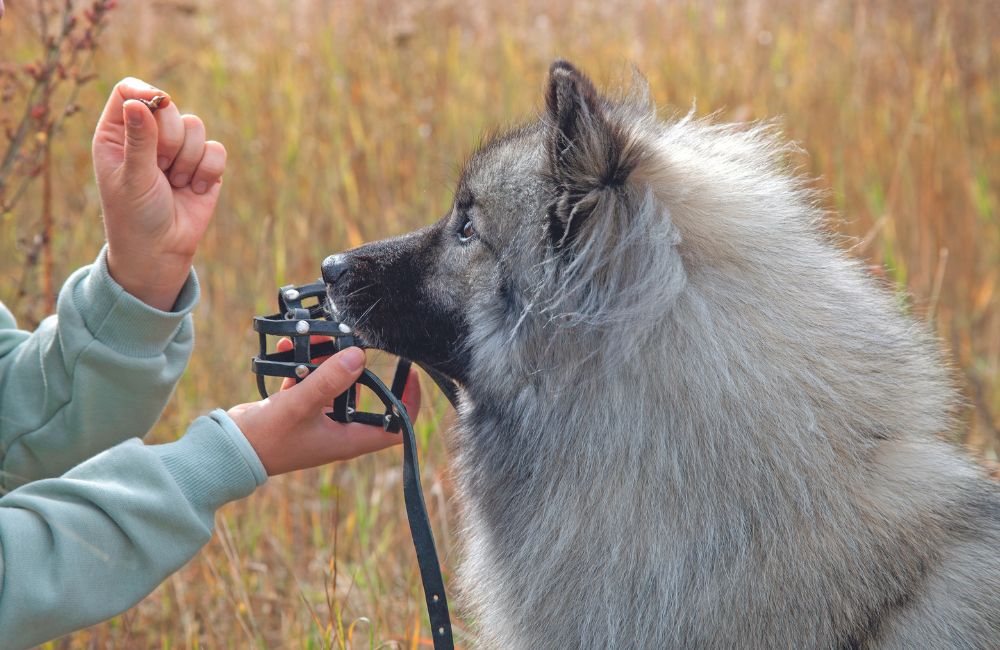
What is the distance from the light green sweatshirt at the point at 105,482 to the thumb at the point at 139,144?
0.25 meters

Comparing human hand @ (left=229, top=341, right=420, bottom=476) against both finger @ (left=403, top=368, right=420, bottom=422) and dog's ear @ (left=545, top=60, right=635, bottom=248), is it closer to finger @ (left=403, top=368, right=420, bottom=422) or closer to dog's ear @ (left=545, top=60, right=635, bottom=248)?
finger @ (left=403, top=368, right=420, bottom=422)

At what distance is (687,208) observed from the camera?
177 cm

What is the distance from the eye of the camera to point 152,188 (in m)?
1.81

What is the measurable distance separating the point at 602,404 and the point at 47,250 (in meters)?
1.81

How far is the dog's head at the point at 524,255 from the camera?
1.72 m

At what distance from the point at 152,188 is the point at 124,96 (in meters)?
0.18

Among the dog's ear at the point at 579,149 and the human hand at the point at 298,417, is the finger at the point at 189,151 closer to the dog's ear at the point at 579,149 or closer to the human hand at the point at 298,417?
the human hand at the point at 298,417

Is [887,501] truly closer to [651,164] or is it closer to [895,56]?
[651,164]

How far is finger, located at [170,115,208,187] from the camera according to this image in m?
1.88

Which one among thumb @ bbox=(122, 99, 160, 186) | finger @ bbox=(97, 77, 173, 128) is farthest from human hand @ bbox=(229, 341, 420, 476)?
finger @ bbox=(97, 77, 173, 128)

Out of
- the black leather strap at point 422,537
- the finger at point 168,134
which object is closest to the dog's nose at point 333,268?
the black leather strap at point 422,537

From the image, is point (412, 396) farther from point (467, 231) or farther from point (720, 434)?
point (720, 434)

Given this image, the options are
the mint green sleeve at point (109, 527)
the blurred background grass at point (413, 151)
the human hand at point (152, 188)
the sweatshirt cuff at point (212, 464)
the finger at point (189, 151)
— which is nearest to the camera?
the mint green sleeve at point (109, 527)

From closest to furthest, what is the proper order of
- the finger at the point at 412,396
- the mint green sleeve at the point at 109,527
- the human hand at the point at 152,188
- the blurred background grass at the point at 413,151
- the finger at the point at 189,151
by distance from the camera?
the mint green sleeve at the point at 109,527 → the human hand at the point at 152,188 → the finger at the point at 189,151 → the finger at the point at 412,396 → the blurred background grass at the point at 413,151
